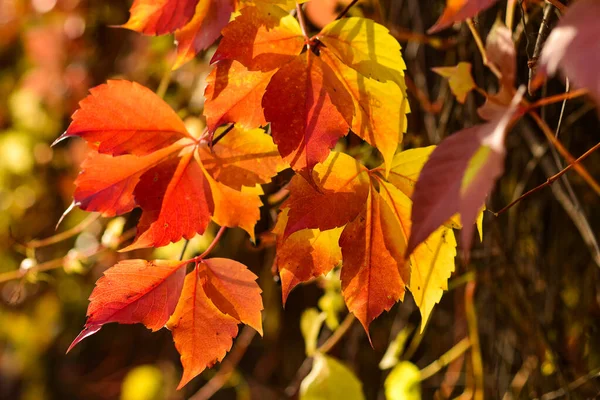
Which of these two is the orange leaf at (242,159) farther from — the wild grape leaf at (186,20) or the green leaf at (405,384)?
the green leaf at (405,384)

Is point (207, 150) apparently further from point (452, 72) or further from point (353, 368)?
point (353, 368)

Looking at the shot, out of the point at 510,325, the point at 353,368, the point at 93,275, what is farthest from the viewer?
the point at 93,275

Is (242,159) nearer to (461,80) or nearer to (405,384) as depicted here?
(461,80)

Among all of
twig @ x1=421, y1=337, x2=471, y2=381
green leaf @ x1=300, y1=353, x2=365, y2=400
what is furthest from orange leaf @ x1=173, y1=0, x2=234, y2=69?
twig @ x1=421, y1=337, x2=471, y2=381

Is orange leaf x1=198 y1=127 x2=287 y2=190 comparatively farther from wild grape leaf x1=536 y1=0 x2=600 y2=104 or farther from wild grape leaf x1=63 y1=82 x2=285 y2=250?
wild grape leaf x1=536 y1=0 x2=600 y2=104

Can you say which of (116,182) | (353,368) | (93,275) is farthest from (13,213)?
(116,182)

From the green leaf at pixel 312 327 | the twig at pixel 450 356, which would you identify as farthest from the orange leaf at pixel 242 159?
the twig at pixel 450 356

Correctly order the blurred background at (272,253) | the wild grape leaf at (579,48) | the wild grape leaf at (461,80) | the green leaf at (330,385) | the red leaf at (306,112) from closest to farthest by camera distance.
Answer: the wild grape leaf at (579,48) → the red leaf at (306,112) → the wild grape leaf at (461,80) → the green leaf at (330,385) → the blurred background at (272,253)
